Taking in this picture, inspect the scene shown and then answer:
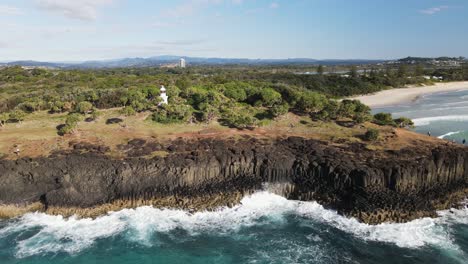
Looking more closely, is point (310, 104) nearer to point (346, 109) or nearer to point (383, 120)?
point (346, 109)

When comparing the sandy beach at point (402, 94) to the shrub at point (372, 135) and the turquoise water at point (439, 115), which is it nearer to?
the turquoise water at point (439, 115)

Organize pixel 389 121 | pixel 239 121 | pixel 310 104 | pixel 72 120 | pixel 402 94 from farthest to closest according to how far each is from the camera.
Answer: pixel 402 94 → pixel 310 104 → pixel 389 121 → pixel 239 121 → pixel 72 120

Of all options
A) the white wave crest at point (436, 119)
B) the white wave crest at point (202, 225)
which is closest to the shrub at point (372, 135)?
the white wave crest at point (202, 225)

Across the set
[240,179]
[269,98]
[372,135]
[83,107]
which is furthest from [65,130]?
[372,135]

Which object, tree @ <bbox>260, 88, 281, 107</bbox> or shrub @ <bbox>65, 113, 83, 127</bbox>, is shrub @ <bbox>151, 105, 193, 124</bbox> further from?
tree @ <bbox>260, 88, 281, 107</bbox>

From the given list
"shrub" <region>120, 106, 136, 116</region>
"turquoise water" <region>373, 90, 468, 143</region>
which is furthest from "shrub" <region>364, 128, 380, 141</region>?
"shrub" <region>120, 106, 136, 116</region>
